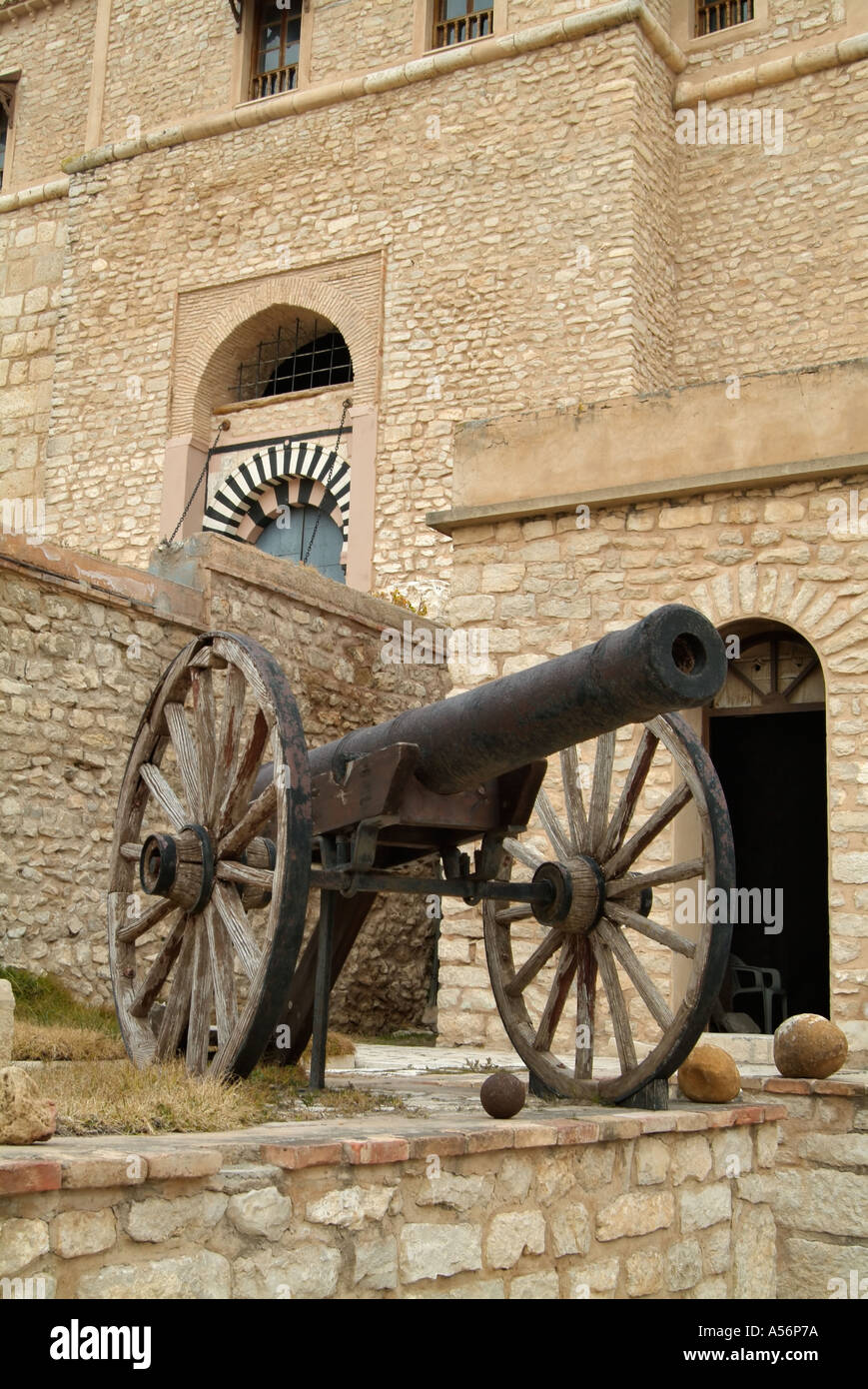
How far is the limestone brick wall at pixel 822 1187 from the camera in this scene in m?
5.59

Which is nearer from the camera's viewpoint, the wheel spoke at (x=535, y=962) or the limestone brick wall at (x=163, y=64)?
the wheel spoke at (x=535, y=962)

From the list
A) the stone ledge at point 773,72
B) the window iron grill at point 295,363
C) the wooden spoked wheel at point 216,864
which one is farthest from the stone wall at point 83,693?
the stone ledge at point 773,72

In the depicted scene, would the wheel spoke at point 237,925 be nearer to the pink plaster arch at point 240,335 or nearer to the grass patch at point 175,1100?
the grass patch at point 175,1100

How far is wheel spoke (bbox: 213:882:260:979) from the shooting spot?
4.48 metres

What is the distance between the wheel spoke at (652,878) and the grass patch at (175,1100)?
1050mm

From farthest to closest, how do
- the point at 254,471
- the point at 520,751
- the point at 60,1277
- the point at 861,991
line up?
the point at 254,471 < the point at 861,991 < the point at 520,751 < the point at 60,1277

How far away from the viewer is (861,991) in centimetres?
759

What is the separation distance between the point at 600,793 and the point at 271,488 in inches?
505

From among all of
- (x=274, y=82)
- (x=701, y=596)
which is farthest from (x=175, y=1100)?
(x=274, y=82)

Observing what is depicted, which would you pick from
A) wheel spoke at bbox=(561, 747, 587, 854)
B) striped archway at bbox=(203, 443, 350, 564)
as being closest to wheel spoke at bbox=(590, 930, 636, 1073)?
wheel spoke at bbox=(561, 747, 587, 854)

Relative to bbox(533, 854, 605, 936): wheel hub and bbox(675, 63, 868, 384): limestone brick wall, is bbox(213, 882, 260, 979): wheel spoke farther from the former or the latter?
bbox(675, 63, 868, 384): limestone brick wall

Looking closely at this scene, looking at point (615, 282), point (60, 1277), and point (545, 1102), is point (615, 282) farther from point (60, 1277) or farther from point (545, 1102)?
point (60, 1277)

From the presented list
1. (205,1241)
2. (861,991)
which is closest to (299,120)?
(861,991)
